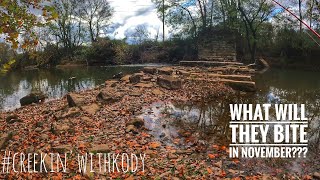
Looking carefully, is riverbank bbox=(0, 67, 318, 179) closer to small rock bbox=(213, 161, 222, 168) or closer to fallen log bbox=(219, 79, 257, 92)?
small rock bbox=(213, 161, 222, 168)

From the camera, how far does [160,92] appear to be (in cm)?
1159

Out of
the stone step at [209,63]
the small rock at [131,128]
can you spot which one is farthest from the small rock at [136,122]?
the stone step at [209,63]

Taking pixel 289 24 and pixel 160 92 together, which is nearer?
pixel 160 92

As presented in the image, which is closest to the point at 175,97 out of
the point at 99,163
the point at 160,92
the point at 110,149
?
the point at 160,92

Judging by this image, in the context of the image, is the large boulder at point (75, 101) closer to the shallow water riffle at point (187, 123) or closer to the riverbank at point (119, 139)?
the riverbank at point (119, 139)

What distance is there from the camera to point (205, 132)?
23.1 ft

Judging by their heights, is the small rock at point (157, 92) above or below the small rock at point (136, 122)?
above

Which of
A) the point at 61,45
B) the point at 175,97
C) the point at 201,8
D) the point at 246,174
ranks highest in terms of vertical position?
the point at 201,8

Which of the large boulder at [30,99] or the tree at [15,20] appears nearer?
the tree at [15,20]

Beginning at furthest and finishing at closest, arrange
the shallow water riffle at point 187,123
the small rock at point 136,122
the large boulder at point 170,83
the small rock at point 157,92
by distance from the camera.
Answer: the large boulder at point 170,83 → the small rock at point 157,92 → the small rock at point 136,122 → the shallow water riffle at point 187,123

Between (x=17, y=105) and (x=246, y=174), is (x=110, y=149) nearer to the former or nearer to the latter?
(x=246, y=174)

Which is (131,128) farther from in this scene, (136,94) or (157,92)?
(157,92)

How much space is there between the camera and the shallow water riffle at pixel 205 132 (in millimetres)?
5188

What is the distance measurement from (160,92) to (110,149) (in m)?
5.94
